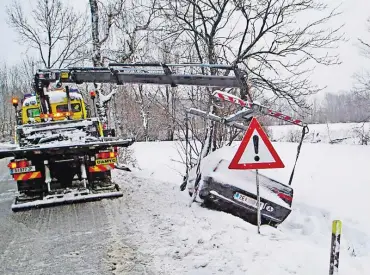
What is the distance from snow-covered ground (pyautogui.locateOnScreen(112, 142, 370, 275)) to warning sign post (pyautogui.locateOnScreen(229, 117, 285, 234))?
1007 mm

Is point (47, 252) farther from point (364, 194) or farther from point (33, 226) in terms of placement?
point (364, 194)

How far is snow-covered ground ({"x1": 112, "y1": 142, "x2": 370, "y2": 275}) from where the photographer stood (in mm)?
4371


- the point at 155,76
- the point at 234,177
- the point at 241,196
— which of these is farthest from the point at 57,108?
the point at 241,196

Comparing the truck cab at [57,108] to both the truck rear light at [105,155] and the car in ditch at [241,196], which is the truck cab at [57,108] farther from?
the car in ditch at [241,196]

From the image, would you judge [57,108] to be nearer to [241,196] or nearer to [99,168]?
[99,168]

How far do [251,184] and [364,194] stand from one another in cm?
488

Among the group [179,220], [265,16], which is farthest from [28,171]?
[265,16]

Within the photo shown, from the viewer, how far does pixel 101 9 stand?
16766 mm

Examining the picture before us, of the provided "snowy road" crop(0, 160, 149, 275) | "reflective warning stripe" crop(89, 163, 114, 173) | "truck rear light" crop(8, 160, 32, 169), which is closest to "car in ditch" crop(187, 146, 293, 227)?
"snowy road" crop(0, 160, 149, 275)

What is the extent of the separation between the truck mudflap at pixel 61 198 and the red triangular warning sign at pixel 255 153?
343 cm

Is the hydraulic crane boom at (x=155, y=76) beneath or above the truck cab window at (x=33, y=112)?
above

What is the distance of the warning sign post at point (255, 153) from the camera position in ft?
17.4

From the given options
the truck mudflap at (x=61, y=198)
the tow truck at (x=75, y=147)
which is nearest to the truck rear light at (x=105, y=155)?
the tow truck at (x=75, y=147)

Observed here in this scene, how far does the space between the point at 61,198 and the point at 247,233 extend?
424 centimetres
